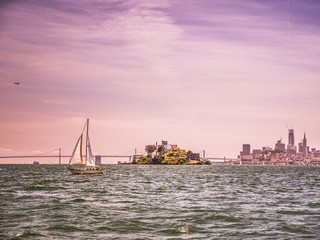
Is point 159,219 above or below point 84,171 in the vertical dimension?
below

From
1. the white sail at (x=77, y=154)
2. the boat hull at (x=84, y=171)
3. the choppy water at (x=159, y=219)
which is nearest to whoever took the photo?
the choppy water at (x=159, y=219)

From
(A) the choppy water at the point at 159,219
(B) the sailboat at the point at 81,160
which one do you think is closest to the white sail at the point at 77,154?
(B) the sailboat at the point at 81,160

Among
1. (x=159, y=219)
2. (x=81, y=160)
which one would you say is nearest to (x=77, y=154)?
(x=81, y=160)

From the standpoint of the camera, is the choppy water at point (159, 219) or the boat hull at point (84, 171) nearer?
the choppy water at point (159, 219)

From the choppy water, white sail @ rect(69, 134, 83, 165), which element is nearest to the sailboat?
white sail @ rect(69, 134, 83, 165)

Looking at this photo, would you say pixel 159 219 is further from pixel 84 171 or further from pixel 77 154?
pixel 84 171

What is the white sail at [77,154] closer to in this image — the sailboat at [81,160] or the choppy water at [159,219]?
the sailboat at [81,160]

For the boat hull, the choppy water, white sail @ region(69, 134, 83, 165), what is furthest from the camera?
the boat hull

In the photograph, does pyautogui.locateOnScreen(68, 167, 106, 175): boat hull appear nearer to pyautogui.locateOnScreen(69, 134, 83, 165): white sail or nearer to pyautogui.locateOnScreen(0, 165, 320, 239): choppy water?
pyautogui.locateOnScreen(69, 134, 83, 165): white sail

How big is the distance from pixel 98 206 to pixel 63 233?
41.5ft

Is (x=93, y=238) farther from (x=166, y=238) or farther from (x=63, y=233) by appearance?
→ (x=166, y=238)

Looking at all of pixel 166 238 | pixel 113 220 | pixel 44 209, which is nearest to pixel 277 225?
pixel 166 238

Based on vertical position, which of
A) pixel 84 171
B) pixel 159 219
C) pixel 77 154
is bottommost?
pixel 159 219

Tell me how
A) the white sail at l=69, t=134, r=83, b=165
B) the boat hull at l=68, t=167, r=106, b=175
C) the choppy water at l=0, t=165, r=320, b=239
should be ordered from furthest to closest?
the boat hull at l=68, t=167, r=106, b=175
the white sail at l=69, t=134, r=83, b=165
the choppy water at l=0, t=165, r=320, b=239
